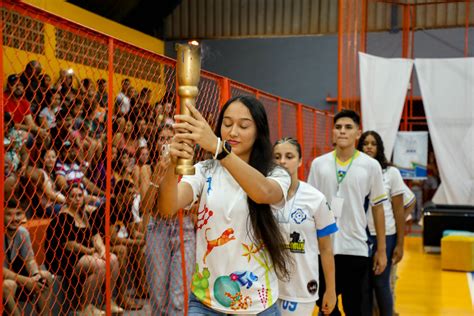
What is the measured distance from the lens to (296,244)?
10.5ft

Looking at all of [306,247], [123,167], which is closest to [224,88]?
[123,167]

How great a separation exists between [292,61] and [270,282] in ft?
42.7

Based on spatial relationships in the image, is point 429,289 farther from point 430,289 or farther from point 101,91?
point 101,91

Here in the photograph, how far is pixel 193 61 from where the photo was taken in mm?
1563

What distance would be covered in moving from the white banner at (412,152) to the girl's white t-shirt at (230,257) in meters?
8.64

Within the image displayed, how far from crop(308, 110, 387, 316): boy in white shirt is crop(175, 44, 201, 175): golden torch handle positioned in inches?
103

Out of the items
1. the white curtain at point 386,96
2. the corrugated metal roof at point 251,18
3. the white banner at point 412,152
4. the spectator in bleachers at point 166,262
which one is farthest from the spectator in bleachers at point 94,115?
the corrugated metal roof at point 251,18

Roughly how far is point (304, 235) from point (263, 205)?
1.06 metres

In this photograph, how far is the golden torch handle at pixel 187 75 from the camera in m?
1.55

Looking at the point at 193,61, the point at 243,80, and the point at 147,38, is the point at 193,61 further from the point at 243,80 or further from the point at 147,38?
the point at 243,80

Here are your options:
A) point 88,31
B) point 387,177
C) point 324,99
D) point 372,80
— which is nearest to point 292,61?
point 324,99

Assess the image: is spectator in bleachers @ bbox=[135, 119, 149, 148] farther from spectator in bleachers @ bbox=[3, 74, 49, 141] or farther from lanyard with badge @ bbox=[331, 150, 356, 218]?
lanyard with badge @ bbox=[331, 150, 356, 218]

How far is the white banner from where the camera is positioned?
1040cm

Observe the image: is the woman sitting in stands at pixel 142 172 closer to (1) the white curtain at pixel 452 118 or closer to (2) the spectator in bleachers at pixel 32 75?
(2) the spectator in bleachers at pixel 32 75
